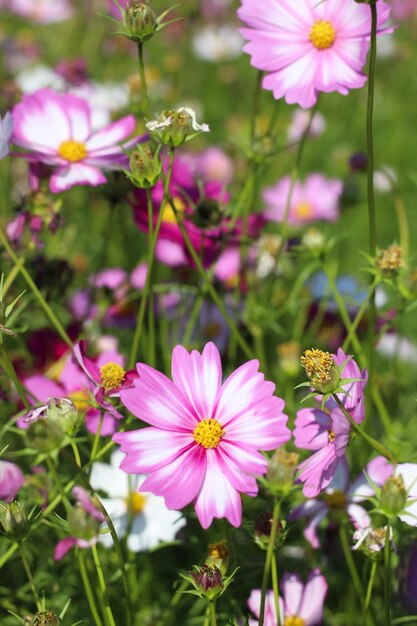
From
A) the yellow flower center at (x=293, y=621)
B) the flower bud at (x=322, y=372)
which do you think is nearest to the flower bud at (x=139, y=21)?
the flower bud at (x=322, y=372)

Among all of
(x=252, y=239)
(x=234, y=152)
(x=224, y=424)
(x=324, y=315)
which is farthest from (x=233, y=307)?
(x=234, y=152)

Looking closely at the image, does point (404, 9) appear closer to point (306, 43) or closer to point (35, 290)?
point (306, 43)

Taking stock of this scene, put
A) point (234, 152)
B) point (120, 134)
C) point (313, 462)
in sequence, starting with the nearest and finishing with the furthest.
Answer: point (313, 462), point (120, 134), point (234, 152)

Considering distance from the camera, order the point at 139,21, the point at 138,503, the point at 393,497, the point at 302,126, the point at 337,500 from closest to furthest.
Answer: the point at 393,497
the point at 139,21
the point at 337,500
the point at 138,503
the point at 302,126

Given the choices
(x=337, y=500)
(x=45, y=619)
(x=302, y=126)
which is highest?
(x=302, y=126)

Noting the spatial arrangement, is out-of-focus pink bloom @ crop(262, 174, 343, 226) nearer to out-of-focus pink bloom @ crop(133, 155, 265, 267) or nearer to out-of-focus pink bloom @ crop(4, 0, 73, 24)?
out-of-focus pink bloom @ crop(133, 155, 265, 267)

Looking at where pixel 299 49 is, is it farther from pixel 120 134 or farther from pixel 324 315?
pixel 324 315

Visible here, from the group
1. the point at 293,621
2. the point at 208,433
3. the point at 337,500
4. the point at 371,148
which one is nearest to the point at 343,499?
the point at 337,500

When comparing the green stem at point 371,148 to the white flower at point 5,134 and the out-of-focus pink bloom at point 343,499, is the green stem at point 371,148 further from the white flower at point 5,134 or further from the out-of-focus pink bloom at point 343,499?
the white flower at point 5,134
